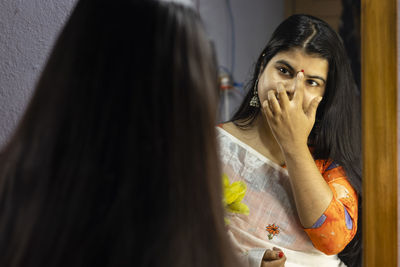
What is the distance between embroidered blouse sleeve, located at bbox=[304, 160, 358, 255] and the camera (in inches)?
26.8

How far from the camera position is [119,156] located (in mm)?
386

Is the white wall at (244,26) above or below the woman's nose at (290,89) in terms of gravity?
above

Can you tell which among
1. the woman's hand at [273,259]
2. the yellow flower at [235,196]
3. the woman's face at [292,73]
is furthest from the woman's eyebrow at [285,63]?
the woman's hand at [273,259]

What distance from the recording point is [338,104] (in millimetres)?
730

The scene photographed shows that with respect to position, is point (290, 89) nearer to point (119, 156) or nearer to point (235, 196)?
point (235, 196)

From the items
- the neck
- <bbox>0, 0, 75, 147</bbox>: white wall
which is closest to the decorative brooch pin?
the neck

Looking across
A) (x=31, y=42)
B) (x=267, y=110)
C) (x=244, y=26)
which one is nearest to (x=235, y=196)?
(x=267, y=110)

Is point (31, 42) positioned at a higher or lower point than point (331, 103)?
higher

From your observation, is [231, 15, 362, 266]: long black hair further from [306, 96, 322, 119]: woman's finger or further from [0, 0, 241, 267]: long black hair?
[0, 0, 241, 267]: long black hair

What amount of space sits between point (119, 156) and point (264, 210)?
0.39 meters

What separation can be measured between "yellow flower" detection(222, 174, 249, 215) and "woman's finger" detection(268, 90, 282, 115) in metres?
0.15

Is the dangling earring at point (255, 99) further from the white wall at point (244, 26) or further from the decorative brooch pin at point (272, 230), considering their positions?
the decorative brooch pin at point (272, 230)

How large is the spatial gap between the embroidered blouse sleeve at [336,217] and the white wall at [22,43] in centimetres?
56

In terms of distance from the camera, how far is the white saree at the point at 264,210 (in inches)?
27.2
